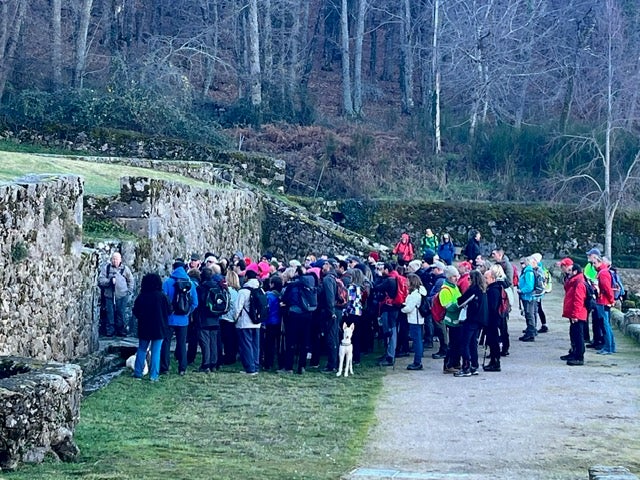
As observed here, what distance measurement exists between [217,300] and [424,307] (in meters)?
3.25

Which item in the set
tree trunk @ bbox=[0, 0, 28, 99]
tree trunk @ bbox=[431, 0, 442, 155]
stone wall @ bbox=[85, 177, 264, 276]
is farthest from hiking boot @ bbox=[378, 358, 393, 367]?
tree trunk @ bbox=[431, 0, 442, 155]

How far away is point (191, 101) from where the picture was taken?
40.2 m

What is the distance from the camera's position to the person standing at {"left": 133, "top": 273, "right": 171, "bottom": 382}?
14.2 meters

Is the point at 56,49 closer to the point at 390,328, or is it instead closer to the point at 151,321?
the point at 390,328

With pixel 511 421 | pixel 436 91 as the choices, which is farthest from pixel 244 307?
pixel 436 91

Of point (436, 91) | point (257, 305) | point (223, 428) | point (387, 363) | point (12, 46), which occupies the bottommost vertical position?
point (223, 428)

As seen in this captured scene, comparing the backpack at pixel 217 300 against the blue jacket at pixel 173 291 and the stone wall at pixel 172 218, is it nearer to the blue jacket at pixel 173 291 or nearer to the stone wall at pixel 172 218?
the blue jacket at pixel 173 291

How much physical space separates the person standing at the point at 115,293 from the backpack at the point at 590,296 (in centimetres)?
741

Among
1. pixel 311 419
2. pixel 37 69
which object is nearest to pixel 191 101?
pixel 37 69

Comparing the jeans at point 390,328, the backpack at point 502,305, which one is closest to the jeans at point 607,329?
the backpack at point 502,305

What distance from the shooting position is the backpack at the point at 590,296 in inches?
649

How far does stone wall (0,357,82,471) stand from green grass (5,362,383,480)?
161mm

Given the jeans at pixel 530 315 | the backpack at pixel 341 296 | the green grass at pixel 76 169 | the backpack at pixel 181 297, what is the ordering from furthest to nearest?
the green grass at pixel 76 169, the jeans at pixel 530 315, the backpack at pixel 341 296, the backpack at pixel 181 297

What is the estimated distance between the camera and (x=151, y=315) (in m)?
14.2
